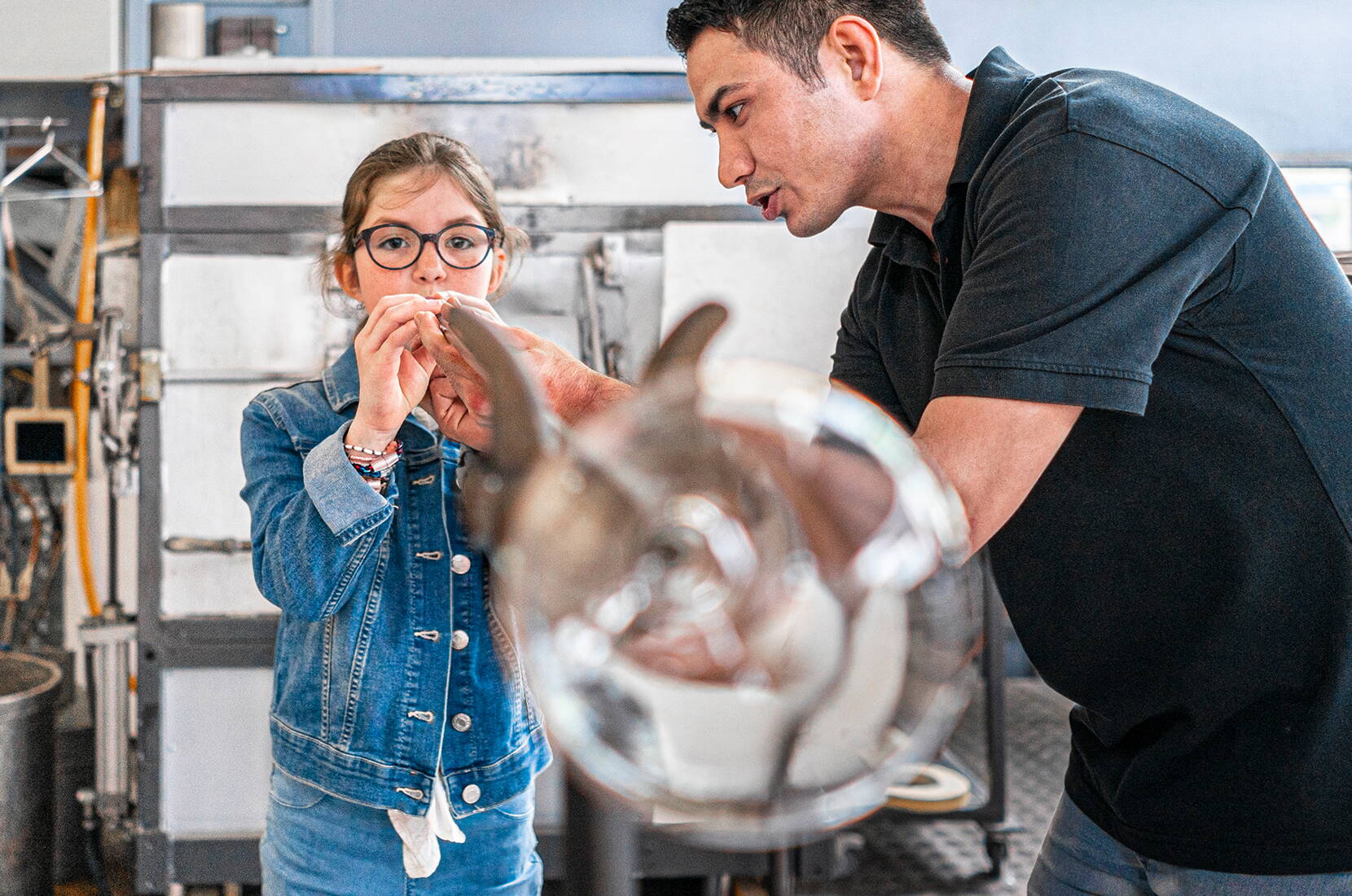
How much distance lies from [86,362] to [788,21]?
83.3 inches

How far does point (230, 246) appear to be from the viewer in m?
2.19

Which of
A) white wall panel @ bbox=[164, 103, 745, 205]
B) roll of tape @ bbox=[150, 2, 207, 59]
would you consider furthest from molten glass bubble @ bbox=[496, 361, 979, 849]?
roll of tape @ bbox=[150, 2, 207, 59]

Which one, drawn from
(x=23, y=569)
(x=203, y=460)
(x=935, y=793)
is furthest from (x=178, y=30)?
(x=935, y=793)

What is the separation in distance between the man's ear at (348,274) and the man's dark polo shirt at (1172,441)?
66cm

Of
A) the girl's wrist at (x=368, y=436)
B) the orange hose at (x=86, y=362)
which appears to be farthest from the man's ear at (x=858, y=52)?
the orange hose at (x=86, y=362)

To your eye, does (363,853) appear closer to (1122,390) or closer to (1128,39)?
(1122,390)

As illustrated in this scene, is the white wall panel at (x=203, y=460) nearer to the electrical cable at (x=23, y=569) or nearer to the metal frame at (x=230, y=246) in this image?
the metal frame at (x=230, y=246)

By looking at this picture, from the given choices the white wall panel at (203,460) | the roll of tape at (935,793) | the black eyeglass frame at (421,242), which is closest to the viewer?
the black eyeglass frame at (421,242)


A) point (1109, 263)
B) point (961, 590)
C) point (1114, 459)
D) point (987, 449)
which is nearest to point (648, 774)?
point (961, 590)

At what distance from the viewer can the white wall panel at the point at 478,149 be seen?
2.18 metres

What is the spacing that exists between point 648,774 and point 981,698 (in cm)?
326

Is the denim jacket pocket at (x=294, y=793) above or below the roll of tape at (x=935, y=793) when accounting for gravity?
above

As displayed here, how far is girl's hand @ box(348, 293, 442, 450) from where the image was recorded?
918mm

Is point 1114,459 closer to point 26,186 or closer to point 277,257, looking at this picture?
point 277,257
